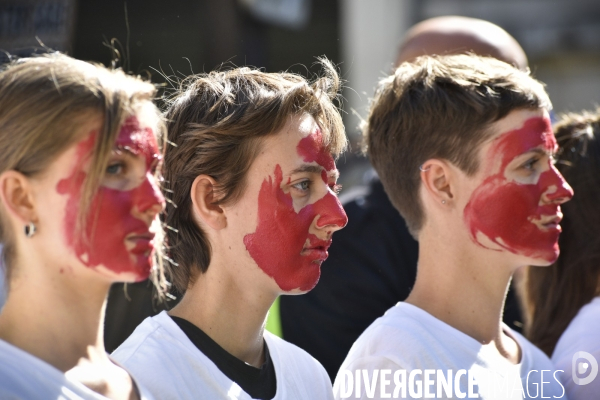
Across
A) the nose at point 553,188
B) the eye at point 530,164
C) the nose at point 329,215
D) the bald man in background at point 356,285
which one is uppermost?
the eye at point 530,164

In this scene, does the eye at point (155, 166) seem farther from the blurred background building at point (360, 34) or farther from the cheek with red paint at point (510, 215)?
the blurred background building at point (360, 34)

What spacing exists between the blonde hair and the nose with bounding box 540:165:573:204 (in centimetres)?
134

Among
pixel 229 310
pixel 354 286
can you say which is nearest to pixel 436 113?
pixel 229 310

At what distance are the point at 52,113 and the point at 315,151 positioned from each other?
0.81 meters

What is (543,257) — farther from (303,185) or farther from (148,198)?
(148,198)

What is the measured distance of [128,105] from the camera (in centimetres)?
171

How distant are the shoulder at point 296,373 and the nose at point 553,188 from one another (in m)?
0.89

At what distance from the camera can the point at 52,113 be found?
159 centimetres

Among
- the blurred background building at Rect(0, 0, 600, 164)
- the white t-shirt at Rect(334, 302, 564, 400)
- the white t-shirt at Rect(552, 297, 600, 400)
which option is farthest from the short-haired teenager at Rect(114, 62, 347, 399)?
the blurred background building at Rect(0, 0, 600, 164)

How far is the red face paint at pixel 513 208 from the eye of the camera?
7.62ft

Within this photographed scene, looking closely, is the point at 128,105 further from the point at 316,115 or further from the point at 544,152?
the point at 544,152

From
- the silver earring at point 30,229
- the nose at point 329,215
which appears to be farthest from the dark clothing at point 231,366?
the silver earring at point 30,229

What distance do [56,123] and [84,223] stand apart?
0.22 metres

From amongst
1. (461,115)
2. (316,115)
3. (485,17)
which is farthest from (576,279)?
(485,17)
